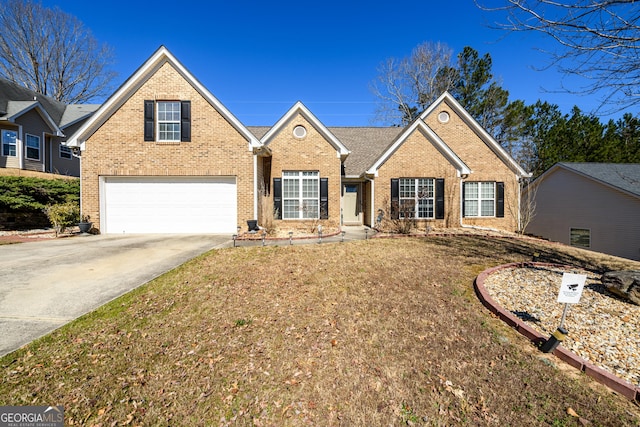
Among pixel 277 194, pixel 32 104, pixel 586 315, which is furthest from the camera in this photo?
pixel 32 104

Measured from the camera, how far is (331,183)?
13.2 metres

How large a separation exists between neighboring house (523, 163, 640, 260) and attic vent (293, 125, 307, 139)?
13.5 meters

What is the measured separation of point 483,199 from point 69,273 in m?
17.0

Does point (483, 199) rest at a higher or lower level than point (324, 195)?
lower

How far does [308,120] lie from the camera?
520 inches

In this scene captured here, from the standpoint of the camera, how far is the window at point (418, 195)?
1368 cm

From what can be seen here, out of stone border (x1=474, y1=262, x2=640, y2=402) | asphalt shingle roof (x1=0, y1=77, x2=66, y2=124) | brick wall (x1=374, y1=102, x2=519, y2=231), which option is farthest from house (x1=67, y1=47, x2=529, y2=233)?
asphalt shingle roof (x1=0, y1=77, x2=66, y2=124)

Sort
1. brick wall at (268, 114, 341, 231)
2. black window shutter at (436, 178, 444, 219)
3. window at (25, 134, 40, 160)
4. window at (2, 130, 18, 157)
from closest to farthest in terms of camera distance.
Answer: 1. brick wall at (268, 114, 341, 231)
2. black window shutter at (436, 178, 444, 219)
3. window at (2, 130, 18, 157)
4. window at (25, 134, 40, 160)

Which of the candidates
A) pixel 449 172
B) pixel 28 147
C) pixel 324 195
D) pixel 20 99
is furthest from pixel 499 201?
pixel 20 99

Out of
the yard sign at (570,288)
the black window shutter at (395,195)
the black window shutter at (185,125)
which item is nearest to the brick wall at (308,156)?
the black window shutter at (395,195)

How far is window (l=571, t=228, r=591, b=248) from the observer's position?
16.6 m

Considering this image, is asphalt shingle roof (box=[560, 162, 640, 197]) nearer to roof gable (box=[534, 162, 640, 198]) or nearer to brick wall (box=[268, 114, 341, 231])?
roof gable (box=[534, 162, 640, 198])

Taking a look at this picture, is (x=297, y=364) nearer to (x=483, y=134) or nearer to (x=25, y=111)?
(x=483, y=134)

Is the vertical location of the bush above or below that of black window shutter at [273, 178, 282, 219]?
below
